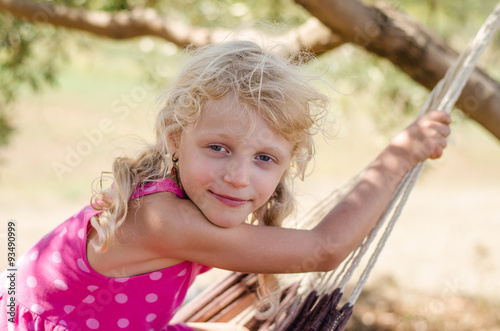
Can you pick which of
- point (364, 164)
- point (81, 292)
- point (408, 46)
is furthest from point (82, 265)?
point (364, 164)

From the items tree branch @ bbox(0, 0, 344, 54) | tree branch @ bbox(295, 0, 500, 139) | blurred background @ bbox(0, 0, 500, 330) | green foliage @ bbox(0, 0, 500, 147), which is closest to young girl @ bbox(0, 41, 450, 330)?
blurred background @ bbox(0, 0, 500, 330)

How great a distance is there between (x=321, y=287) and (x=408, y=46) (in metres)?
1.07

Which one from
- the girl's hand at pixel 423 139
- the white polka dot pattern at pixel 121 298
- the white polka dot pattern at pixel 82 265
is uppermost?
the girl's hand at pixel 423 139

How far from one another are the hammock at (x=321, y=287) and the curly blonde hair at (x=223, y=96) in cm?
35

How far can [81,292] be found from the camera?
4.39 feet

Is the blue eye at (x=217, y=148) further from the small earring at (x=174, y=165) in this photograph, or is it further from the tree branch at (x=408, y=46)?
the tree branch at (x=408, y=46)

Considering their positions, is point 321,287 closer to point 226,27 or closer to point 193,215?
point 193,215

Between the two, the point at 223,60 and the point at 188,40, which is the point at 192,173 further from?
the point at 188,40

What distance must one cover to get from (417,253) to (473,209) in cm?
161

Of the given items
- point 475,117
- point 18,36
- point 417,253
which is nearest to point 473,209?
point 417,253

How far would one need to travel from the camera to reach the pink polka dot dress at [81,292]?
132cm

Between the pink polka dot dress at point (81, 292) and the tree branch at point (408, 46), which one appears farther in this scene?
the tree branch at point (408, 46)

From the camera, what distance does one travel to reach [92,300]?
1.34 m

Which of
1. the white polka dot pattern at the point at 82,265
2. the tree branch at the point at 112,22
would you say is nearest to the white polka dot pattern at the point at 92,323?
the white polka dot pattern at the point at 82,265
